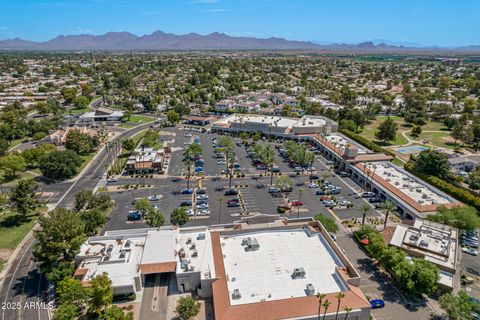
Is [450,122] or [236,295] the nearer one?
[236,295]

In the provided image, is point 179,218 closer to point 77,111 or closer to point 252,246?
point 252,246

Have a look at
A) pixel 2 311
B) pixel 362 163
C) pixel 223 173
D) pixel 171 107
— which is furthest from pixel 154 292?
pixel 171 107

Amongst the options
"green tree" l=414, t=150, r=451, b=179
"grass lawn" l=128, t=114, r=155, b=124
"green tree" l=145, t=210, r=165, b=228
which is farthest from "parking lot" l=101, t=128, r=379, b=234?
"grass lawn" l=128, t=114, r=155, b=124

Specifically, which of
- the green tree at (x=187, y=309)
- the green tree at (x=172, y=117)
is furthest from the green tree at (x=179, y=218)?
the green tree at (x=172, y=117)

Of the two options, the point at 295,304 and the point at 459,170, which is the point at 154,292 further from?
the point at 459,170

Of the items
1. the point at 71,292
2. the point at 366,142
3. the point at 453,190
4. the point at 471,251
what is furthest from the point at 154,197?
the point at 366,142

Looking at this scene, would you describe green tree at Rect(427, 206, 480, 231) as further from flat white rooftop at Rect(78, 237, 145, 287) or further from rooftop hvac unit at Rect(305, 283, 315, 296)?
flat white rooftop at Rect(78, 237, 145, 287)

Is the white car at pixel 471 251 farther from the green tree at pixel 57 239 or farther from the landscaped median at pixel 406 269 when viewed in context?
the green tree at pixel 57 239
